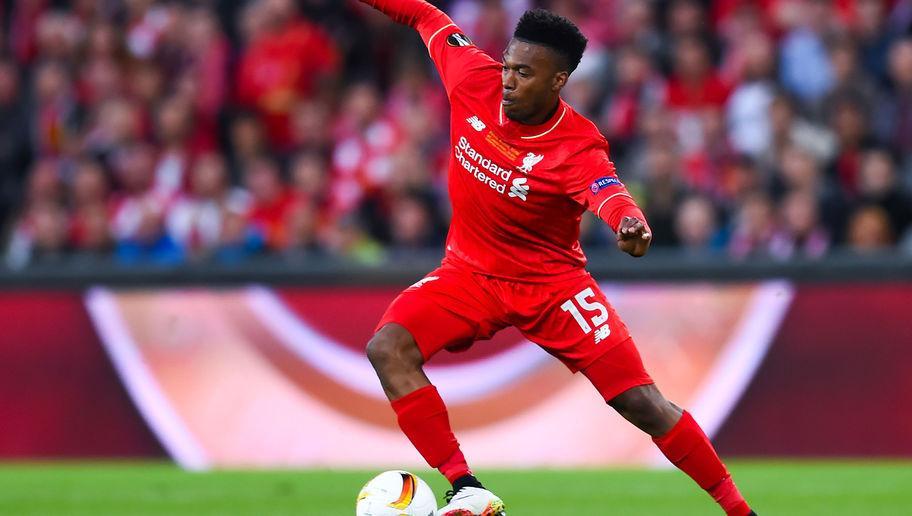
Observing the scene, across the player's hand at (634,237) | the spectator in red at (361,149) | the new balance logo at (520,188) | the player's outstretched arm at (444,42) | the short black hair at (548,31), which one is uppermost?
the short black hair at (548,31)

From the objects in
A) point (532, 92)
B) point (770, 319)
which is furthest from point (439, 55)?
point (770, 319)

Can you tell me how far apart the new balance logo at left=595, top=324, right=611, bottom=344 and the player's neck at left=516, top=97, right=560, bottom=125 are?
3.13 feet

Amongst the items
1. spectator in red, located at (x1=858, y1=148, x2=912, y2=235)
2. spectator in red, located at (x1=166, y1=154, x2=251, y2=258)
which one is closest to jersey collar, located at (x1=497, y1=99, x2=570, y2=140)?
spectator in red, located at (x1=858, y1=148, x2=912, y2=235)

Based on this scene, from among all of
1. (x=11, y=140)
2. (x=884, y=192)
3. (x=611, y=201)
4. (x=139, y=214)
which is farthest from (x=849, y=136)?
(x=11, y=140)

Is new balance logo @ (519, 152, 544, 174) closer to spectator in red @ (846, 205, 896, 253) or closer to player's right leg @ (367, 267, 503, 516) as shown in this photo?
player's right leg @ (367, 267, 503, 516)

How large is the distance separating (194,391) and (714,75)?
5003 millimetres

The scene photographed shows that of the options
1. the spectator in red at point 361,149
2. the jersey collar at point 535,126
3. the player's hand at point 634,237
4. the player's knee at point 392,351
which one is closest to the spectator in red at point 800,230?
the spectator in red at point 361,149

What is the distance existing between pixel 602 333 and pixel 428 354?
78cm

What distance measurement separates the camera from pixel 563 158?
21.4ft

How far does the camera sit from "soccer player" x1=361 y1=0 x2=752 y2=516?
645 centimetres

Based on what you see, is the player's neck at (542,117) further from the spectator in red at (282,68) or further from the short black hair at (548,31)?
the spectator in red at (282,68)

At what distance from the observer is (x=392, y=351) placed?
21.1ft

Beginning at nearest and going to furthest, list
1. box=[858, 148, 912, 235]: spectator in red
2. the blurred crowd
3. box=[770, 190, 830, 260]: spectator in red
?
box=[770, 190, 830, 260]: spectator in red → box=[858, 148, 912, 235]: spectator in red → the blurred crowd

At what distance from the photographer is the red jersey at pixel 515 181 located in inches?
257
